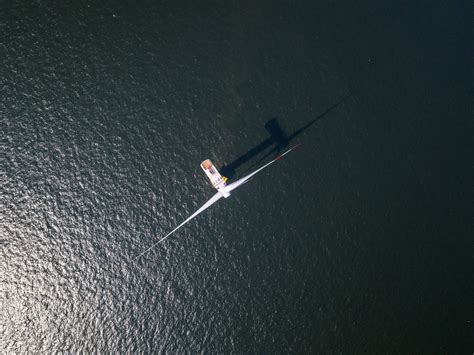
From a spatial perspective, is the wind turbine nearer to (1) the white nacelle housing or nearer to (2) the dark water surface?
(1) the white nacelle housing

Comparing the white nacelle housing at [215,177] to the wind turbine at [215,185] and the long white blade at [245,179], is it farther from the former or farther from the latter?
the long white blade at [245,179]

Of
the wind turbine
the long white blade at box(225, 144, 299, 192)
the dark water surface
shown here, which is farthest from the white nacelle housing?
the dark water surface

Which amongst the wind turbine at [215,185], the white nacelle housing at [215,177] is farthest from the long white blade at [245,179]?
the white nacelle housing at [215,177]

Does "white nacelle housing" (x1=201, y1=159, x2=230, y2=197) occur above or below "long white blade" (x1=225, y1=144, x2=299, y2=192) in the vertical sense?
above

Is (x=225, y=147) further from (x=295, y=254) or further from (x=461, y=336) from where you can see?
(x=461, y=336)

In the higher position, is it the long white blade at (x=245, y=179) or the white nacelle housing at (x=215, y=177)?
the white nacelle housing at (x=215, y=177)

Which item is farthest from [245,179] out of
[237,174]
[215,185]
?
[215,185]

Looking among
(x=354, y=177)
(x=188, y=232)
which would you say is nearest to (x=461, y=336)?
(x=354, y=177)

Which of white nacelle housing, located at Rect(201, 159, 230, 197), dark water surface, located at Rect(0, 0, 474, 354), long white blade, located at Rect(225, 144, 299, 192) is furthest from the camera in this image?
long white blade, located at Rect(225, 144, 299, 192)

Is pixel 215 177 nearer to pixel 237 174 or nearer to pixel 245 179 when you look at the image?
pixel 237 174
